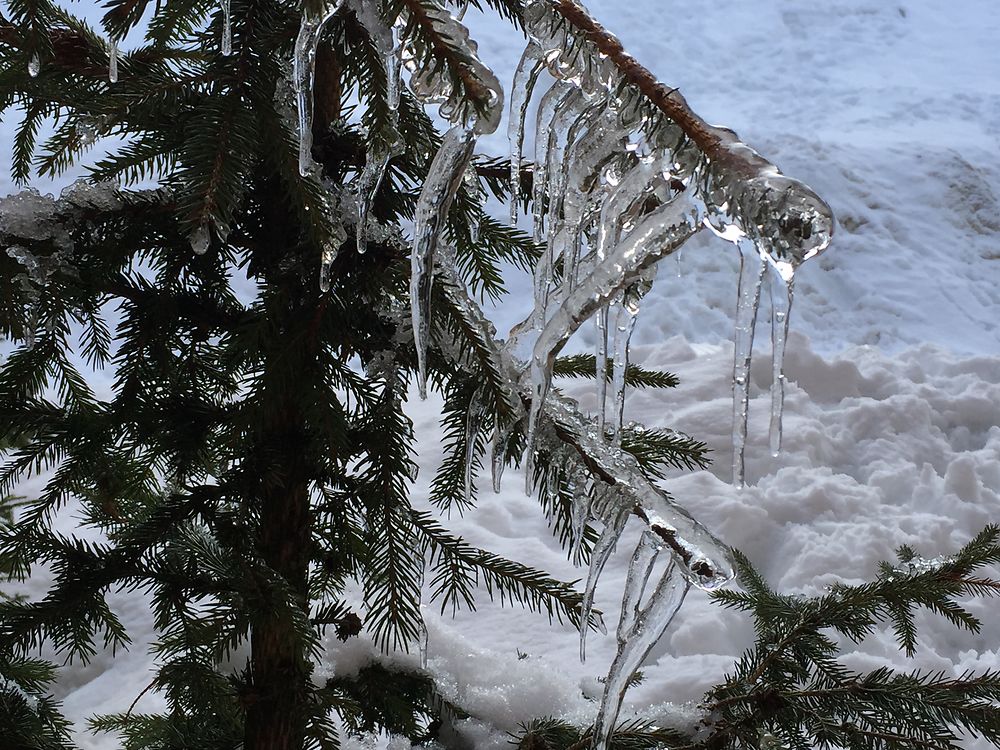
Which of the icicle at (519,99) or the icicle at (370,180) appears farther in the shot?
the icicle at (370,180)

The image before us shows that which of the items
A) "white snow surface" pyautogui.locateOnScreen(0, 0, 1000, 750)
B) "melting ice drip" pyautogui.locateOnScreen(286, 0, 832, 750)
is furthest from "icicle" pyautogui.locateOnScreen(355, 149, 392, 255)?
"white snow surface" pyautogui.locateOnScreen(0, 0, 1000, 750)

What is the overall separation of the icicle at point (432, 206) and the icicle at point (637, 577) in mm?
239

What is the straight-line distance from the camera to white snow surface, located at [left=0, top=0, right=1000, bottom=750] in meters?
2.55

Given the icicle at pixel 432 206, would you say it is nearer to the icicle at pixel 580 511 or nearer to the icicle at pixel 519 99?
the icicle at pixel 519 99

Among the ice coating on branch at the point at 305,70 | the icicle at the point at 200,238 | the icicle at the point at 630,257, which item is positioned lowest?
the icicle at the point at 630,257

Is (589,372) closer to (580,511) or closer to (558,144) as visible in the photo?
(580,511)

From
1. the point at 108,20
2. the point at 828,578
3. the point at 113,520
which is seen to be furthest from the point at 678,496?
the point at 108,20

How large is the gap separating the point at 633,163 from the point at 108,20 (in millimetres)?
455

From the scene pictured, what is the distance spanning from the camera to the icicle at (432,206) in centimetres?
50

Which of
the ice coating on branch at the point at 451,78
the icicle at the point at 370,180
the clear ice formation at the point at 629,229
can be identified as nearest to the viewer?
the clear ice formation at the point at 629,229

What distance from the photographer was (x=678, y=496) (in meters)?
3.27

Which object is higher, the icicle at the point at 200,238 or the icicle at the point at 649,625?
the icicle at the point at 200,238

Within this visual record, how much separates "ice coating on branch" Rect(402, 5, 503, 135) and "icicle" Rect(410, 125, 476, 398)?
0.04 ft

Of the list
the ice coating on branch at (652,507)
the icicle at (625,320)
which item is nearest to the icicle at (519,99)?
the icicle at (625,320)
